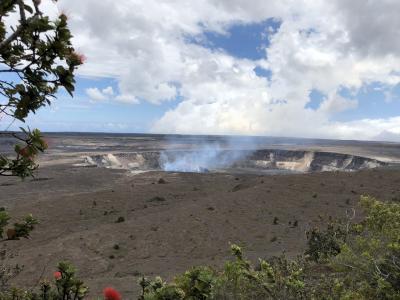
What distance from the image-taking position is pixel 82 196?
33.2 metres

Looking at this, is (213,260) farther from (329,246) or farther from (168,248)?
(329,246)

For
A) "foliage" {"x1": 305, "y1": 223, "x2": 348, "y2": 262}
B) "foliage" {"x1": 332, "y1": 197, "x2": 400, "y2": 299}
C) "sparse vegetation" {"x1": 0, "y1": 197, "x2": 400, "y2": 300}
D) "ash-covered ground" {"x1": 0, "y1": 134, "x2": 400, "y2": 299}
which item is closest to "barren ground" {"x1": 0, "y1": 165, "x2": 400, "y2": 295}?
"ash-covered ground" {"x1": 0, "y1": 134, "x2": 400, "y2": 299}

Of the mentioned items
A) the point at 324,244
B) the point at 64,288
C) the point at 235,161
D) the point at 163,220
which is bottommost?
the point at 235,161

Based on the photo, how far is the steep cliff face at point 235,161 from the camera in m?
69.9

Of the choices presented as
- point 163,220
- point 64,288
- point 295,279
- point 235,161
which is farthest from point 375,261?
point 235,161

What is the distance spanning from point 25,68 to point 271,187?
31095 millimetres

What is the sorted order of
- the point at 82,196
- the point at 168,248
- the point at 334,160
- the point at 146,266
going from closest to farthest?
1. the point at 146,266
2. the point at 168,248
3. the point at 82,196
4. the point at 334,160

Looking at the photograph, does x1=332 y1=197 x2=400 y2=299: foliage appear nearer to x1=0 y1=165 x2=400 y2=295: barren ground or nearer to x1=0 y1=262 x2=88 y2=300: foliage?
x1=0 y1=262 x2=88 y2=300: foliage

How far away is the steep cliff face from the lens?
229ft

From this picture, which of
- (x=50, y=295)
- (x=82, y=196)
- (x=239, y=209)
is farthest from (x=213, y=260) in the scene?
(x=82, y=196)

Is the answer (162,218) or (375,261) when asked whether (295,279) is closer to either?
(375,261)

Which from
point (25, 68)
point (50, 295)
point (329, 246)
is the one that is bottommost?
Answer: point (329, 246)

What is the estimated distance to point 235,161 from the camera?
85812mm

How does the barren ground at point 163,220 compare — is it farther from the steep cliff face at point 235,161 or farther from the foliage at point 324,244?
the steep cliff face at point 235,161
